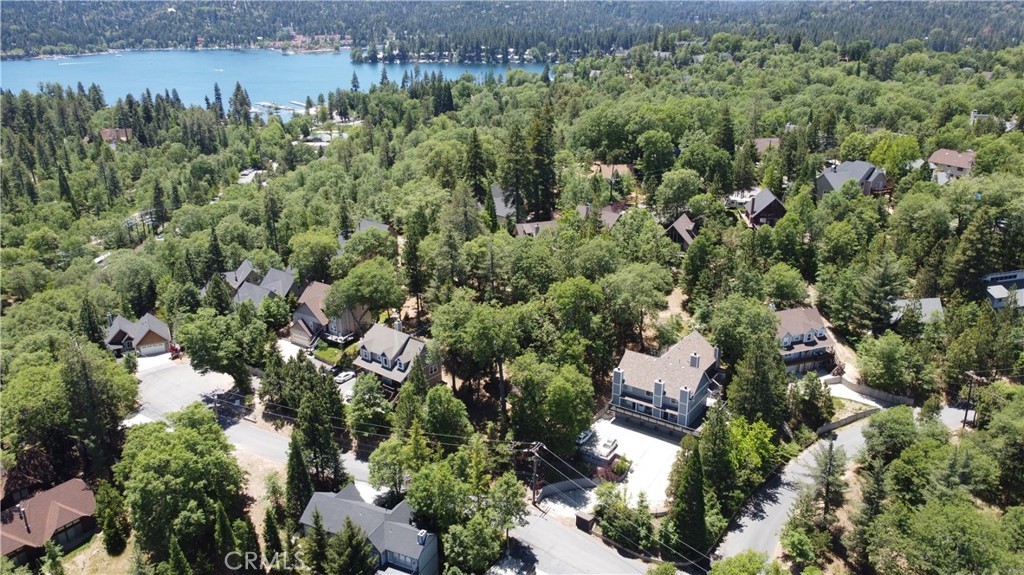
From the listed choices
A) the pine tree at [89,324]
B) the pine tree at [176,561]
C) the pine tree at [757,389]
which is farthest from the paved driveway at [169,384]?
the pine tree at [757,389]

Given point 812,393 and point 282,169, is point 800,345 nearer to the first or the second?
point 812,393

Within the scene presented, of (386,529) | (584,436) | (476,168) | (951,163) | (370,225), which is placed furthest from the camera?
(951,163)

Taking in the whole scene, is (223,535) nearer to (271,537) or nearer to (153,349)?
(271,537)

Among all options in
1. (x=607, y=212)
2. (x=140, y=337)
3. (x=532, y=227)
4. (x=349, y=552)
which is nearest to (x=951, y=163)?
(x=607, y=212)

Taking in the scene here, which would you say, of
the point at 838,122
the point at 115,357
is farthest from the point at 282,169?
the point at 838,122

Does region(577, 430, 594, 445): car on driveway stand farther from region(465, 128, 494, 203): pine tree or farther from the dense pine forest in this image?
region(465, 128, 494, 203): pine tree
